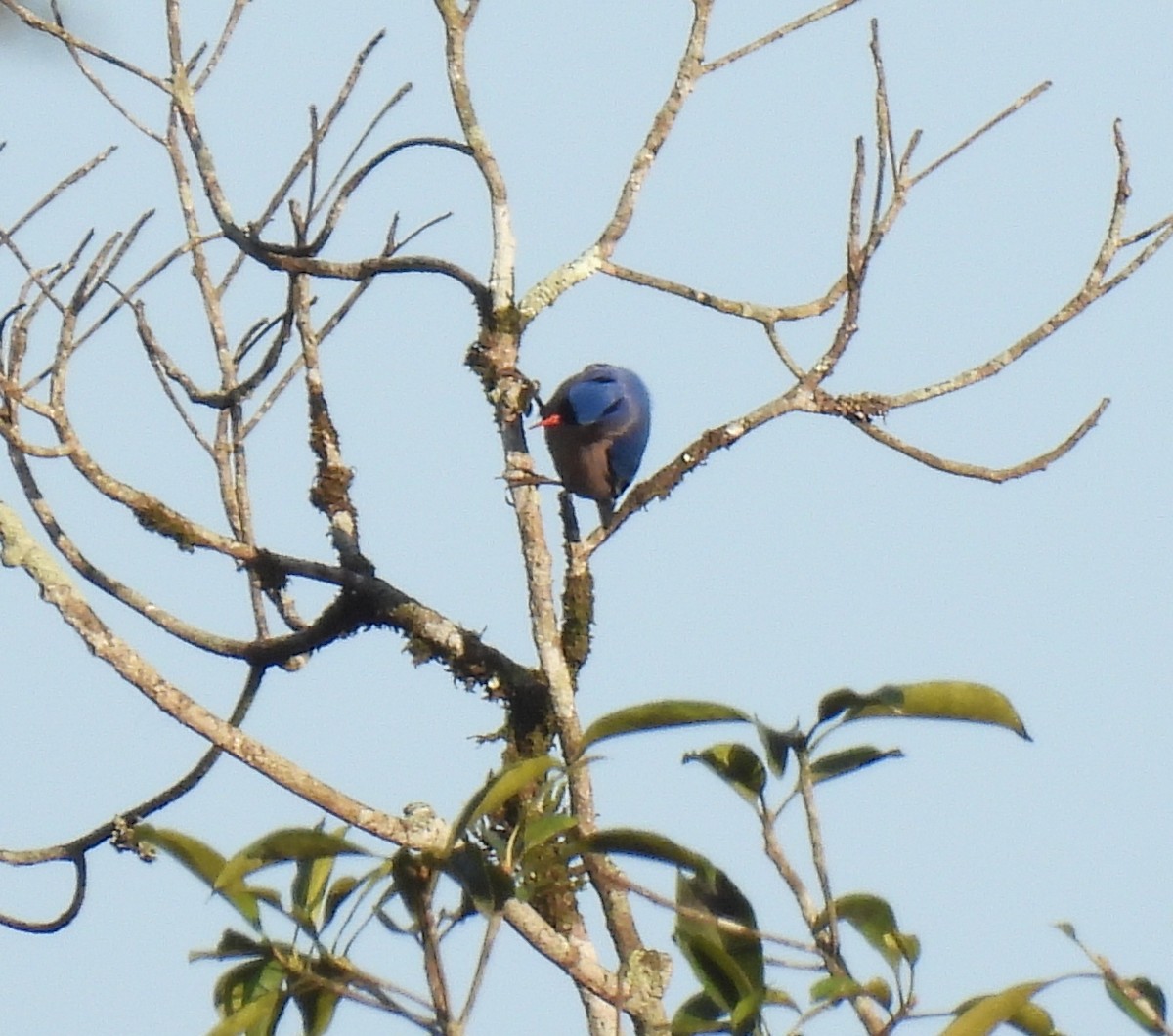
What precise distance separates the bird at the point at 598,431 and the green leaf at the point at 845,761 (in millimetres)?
3456

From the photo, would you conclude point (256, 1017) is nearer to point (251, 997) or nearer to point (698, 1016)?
point (251, 997)

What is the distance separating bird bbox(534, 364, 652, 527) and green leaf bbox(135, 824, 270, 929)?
3.39 m

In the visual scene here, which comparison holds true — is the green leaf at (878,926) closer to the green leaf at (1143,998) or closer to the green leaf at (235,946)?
the green leaf at (1143,998)

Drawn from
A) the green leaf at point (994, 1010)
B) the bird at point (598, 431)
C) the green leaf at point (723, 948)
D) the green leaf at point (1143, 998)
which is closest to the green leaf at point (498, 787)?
the green leaf at point (723, 948)

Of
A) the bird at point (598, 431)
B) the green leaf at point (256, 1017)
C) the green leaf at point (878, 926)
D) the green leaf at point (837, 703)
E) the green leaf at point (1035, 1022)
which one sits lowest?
the green leaf at point (256, 1017)

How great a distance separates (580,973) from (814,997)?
83 centimetres

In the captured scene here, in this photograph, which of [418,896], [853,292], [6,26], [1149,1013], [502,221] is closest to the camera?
[1149,1013]

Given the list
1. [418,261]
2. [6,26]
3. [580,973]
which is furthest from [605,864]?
[6,26]

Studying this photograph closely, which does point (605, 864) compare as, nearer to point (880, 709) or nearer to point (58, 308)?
point (880, 709)

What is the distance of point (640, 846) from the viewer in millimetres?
2730

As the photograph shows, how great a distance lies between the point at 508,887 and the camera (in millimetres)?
2615

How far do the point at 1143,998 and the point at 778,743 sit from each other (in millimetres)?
574

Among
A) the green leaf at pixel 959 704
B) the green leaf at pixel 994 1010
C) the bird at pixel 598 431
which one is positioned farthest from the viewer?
the bird at pixel 598 431

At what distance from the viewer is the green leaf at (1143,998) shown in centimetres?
236
